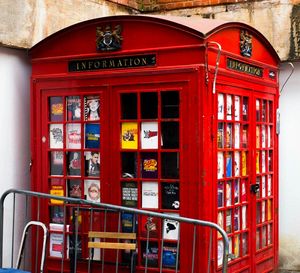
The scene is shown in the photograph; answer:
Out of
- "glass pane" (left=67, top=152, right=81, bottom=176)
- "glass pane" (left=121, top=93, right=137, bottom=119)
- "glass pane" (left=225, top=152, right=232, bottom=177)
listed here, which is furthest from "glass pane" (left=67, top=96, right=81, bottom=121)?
"glass pane" (left=225, top=152, right=232, bottom=177)

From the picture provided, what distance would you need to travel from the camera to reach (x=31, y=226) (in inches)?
260

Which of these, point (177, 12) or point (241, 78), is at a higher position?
point (177, 12)

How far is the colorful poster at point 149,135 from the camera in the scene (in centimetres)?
590

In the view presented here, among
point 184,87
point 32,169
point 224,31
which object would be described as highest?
point 224,31

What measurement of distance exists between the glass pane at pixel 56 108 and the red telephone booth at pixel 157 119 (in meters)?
0.01

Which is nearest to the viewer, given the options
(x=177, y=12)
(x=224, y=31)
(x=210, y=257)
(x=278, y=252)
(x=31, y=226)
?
(x=210, y=257)

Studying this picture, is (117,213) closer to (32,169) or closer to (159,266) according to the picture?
(159,266)

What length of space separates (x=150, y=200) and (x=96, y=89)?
1.28 metres

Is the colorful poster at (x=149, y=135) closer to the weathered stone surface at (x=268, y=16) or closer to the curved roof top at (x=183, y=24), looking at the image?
the curved roof top at (x=183, y=24)

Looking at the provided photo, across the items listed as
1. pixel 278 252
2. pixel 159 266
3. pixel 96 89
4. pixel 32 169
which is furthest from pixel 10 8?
pixel 278 252

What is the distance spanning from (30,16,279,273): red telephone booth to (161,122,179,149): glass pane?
10 millimetres

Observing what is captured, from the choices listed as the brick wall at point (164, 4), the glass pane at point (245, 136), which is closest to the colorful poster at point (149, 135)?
the glass pane at point (245, 136)

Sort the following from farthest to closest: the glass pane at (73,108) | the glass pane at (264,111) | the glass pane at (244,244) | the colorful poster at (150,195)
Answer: the glass pane at (264,111) < the glass pane at (244,244) < the glass pane at (73,108) < the colorful poster at (150,195)

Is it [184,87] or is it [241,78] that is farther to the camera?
[241,78]
